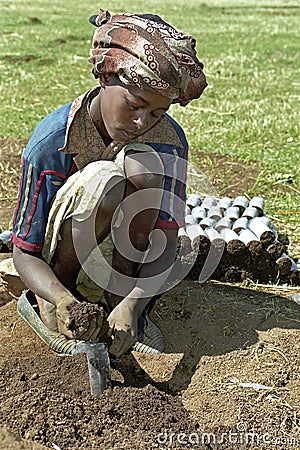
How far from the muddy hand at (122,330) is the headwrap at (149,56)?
0.75m

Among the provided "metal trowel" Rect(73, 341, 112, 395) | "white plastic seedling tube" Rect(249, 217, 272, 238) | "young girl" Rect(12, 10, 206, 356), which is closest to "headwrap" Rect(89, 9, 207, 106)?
"young girl" Rect(12, 10, 206, 356)

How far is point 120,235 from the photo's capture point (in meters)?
2.56

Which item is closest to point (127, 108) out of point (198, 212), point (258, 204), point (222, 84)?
point (198, 212)

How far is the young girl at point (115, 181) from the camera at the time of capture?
220 cm

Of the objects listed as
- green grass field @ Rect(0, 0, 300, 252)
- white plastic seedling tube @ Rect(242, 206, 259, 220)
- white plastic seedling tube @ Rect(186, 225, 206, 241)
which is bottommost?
green grass field @ Rect(0, 0, 300, 252)

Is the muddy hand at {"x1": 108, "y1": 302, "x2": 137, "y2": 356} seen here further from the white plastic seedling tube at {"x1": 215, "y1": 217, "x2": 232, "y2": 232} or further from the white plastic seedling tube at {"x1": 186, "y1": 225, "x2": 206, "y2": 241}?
the white plastic seedling tube at {"x1": 215, "y1": 217, "x2": 232, "y2": 232}

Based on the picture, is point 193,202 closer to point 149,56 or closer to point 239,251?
point 239,251

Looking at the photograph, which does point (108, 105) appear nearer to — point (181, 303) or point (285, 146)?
point (181, 303)

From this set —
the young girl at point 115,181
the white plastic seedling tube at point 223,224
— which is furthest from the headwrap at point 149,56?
the white plastic seedling tube at point 223,224

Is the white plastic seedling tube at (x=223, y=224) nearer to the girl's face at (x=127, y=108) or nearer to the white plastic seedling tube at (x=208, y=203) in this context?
the white plastic seedling tube at (x=208, y=203)

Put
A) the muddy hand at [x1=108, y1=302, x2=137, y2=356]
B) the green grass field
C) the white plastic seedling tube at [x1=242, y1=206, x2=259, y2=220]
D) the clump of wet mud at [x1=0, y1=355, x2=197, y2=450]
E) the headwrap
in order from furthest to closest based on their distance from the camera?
the green grass field, the white plastic seedling tube at [x1=242, y1=206, x2=259, y2=220], the muddy hand at [x1=108, y1=302, x2=137, y2=356], the headwrap, the clump of wet mud at [x1=0, y1=355, x2=197, y2=450]

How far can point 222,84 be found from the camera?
7.35m

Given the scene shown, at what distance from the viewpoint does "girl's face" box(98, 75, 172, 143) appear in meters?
2.19

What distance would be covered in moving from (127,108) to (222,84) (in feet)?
17.4
